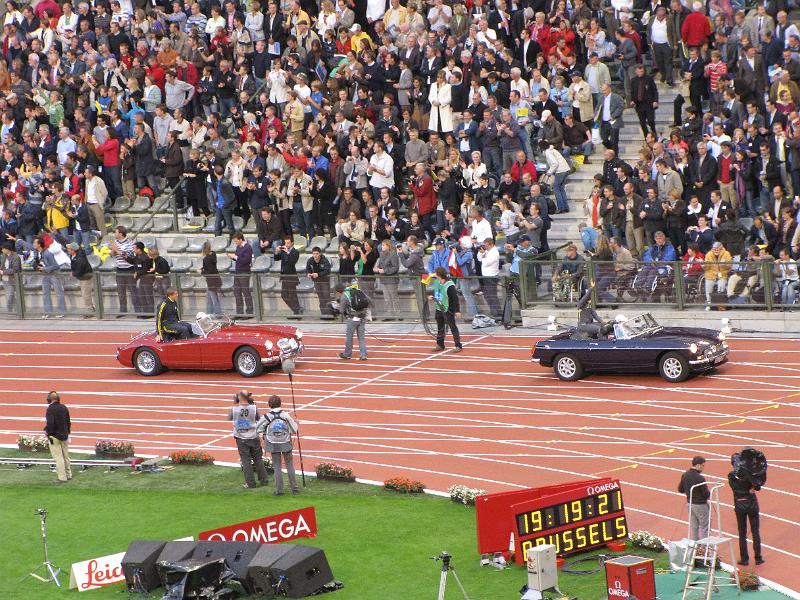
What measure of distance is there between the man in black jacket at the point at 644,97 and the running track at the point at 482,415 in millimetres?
7167

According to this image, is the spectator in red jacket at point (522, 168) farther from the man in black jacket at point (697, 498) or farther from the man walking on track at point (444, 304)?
the man in black jacket at point (697, 498)

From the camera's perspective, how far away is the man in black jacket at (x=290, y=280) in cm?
3703

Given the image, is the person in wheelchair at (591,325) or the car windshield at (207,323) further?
the car windshield at (207,323)

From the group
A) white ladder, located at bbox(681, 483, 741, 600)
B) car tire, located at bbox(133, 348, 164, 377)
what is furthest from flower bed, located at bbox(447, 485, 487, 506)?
car tire, located at bbox(133, 348, 164, 377)

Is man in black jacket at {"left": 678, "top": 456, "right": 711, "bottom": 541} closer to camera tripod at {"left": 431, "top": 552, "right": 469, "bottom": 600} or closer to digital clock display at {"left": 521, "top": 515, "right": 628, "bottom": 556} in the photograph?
digital clock display at {"left": 521, "top": 515, "right": 628, "bottom": 556}

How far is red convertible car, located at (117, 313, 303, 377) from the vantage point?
32.8 meters

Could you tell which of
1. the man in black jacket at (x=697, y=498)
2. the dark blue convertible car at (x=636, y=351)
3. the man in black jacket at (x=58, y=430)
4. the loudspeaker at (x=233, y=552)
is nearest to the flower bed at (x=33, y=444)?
the man in black jacket at (x=58, y=430)

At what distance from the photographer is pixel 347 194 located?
37.9 meters

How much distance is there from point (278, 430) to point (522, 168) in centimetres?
1435

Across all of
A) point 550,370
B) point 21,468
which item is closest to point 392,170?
point 550,370

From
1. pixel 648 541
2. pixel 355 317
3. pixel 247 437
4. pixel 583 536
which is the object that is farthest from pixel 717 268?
pixel 583 536

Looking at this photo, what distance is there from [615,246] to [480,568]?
1438cm

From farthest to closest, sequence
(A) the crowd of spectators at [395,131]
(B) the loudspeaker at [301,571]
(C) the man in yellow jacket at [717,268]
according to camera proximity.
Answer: (A) the crowd of spectators at [395,131]
(C) the man in yellow jacket at [717,268]
(B) the loudspeaker at [301,571]

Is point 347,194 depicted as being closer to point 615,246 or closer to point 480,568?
point 615,246
